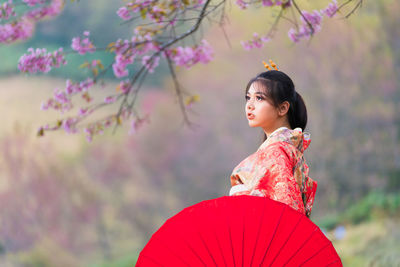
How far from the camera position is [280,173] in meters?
1.47

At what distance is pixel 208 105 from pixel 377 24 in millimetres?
2055

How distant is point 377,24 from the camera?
18.7 feet

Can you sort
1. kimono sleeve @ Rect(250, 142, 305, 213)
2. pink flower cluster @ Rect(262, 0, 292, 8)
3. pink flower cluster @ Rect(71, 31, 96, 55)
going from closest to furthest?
1. kimono sleeve @ Rect(250, 142, 305, 213)
2. pink flower cluster @ Rect(262, 0, 292, 8)
3. pink flower cluster @ Rect(71, 31, 96, 55)

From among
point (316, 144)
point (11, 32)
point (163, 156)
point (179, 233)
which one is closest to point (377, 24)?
point (316, 144)

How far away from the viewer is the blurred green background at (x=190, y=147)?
5297 millimetres

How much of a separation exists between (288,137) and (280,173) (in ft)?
0.50

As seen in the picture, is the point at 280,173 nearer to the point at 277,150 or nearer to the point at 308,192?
the point at 277,150

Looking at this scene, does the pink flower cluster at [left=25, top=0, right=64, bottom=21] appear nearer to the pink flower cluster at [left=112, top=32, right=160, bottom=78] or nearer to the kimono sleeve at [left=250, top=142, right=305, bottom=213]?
the pink flower cluster at [left=112, top=32, right=160, bottom=78]

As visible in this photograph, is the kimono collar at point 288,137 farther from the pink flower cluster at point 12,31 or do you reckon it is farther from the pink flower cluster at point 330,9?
the pink flower cluster at point 12,31

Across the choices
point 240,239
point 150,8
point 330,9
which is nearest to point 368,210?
point 330,9

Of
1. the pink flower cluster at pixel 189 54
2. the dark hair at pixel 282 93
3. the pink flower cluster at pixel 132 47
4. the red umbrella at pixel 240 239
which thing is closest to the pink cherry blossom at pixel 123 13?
the pink flower cluster at pixel 132 47

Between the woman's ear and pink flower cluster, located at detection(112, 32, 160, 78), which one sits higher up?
pink flower cluster, located at detection(112, 32, 160, 78)

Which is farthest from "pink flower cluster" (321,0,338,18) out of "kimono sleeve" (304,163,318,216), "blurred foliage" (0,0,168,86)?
"blurred foliage" (0,0,168,86)

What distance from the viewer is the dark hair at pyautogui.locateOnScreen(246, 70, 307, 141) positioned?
1614 millimetres
